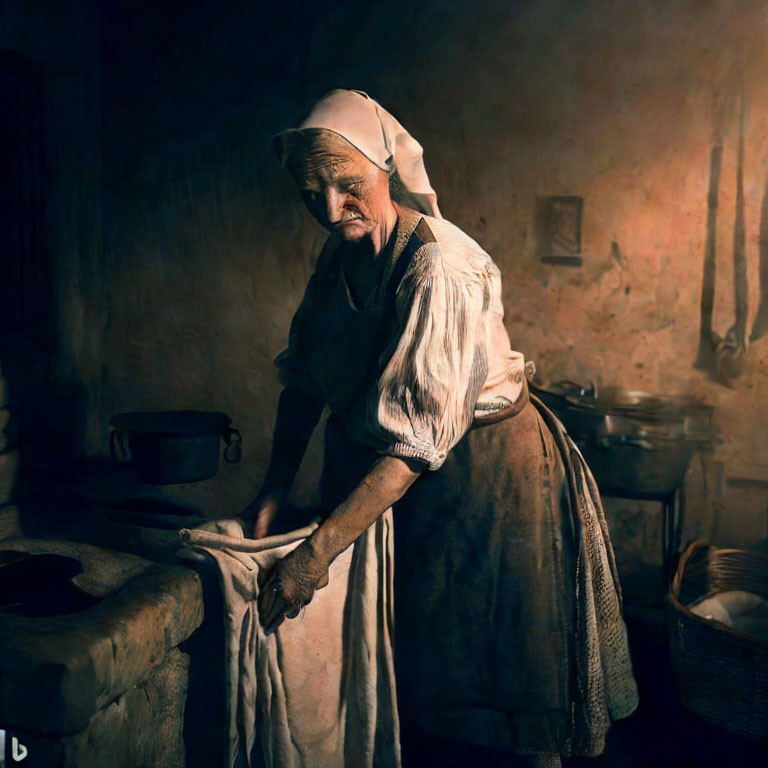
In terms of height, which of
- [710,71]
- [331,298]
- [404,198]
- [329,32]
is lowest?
[331,298]

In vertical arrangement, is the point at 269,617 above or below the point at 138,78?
below

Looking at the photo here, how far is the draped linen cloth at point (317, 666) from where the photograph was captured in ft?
5.81

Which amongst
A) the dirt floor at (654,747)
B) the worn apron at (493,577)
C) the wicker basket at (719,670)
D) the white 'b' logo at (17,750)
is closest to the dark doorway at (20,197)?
the worn apron at (493,577)

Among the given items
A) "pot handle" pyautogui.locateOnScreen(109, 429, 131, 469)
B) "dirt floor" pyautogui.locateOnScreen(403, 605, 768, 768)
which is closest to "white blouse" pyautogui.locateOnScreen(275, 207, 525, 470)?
"dirt floor" pyautogui.locateOnScreen(403, 605, 768, 768)

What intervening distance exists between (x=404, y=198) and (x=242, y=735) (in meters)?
1.27

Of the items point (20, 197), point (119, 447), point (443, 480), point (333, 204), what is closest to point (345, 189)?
point (333, 204)

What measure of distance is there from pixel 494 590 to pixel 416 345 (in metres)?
0.65

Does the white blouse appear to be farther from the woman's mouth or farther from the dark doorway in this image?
the dark doorway

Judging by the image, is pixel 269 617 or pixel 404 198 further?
pixel 404 198

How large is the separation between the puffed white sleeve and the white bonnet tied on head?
254 mm

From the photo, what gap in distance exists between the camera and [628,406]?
3172mm

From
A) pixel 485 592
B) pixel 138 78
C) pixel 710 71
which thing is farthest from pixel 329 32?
pixel 485 592

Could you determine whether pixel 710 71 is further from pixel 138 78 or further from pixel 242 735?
pixel 242 735

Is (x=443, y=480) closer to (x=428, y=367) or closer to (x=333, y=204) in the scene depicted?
(x=428, y=367)
